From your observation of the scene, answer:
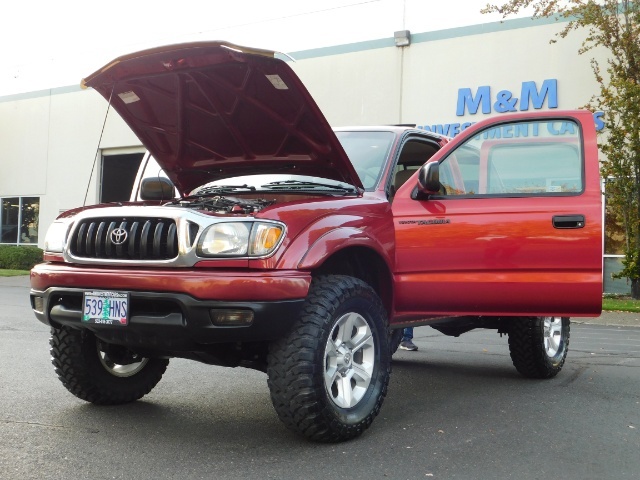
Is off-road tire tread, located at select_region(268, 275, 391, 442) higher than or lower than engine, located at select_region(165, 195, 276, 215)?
lower

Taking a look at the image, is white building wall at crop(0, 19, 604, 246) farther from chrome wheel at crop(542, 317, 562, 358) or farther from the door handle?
the door handle

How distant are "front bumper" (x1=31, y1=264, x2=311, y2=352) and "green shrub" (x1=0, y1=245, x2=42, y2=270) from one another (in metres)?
22.6

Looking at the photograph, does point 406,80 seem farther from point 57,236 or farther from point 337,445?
point 337,445

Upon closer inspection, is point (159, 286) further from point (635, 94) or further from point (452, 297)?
point (635, 94)

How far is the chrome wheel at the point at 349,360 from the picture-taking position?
429 centimetres

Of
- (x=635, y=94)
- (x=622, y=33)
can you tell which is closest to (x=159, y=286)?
(x=635, y=94)

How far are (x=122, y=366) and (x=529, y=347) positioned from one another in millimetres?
3230

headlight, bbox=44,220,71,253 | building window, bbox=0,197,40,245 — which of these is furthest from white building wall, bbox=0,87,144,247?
headlight, bbox=44,220,71,253

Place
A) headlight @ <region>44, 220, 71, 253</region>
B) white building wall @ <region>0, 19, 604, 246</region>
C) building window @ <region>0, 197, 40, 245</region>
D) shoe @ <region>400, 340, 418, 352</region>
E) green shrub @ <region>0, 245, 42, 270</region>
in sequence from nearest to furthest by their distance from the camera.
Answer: headlight @ <region>44, 220, 71, 253</region> < shoe @ <region>400, 340, 418, 352</region> < white building wall @ <region>0, 19, 604, 246</region> < green shrub @ <region>0, 245, 42, 270</region> < building window @ <region>0, 197, 40, 245</region>

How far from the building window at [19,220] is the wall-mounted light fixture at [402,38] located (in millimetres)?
15723

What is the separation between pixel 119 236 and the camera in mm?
4176

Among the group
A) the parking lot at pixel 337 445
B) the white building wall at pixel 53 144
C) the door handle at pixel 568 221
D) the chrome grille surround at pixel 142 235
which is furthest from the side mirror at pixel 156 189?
the white building wall at pixel 53 144

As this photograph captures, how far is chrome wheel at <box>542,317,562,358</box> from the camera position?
21.5 ft

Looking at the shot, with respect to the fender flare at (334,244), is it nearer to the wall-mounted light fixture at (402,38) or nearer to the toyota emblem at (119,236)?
the toyota emblem at (119,236)
